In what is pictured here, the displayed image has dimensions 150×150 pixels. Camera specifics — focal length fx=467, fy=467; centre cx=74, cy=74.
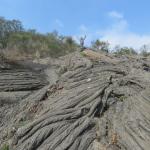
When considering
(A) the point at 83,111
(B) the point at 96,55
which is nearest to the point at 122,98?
(A) the point at 83,111

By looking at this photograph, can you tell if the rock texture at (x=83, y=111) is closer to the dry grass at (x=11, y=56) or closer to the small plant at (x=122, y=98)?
the small plant at (x=122, y=98)

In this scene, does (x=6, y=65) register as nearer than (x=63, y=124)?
No

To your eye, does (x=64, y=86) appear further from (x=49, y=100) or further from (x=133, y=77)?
(x=133, y=77)

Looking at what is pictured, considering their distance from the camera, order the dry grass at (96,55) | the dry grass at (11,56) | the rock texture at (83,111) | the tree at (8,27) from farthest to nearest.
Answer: the tree at (8,27) < the dry grass at (96,55) < the dry grass at (11,56) < the rock texture at (83,111)

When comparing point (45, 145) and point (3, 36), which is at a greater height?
point (3, 36)

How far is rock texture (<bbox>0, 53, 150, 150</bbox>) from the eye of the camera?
41.9 feet

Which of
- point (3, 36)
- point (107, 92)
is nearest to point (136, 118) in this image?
point (107, 92)

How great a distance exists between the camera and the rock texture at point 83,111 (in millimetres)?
12781

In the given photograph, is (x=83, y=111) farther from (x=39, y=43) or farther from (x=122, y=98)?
(x=39, y=43)

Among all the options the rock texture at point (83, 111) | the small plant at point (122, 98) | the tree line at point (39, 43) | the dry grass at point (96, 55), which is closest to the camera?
the rock texture at point (83, 111)

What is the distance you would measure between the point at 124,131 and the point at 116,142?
0.47 metres

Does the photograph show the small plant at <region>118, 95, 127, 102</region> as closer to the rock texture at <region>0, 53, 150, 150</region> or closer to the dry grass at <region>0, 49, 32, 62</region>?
the rock texture at <region>0, 53, 150, 150</region>

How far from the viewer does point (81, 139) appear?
42.2ft

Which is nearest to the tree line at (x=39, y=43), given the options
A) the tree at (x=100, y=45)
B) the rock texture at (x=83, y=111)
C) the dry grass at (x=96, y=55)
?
the tree at (x=100, y=45)
